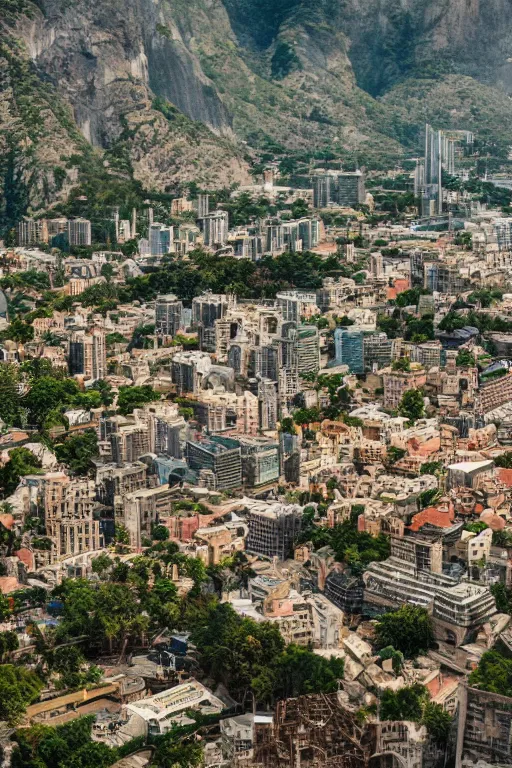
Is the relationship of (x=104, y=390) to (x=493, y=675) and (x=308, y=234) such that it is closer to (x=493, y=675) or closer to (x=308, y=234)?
(x=493, y=675)

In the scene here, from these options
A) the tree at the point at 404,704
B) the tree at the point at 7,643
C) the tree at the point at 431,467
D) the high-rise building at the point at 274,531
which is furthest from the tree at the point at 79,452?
the tree at the point at 404,704

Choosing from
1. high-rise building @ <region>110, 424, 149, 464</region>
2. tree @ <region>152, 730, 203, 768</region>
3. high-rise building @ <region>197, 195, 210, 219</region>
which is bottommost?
tree @ <region>152, 730, 203, 768</region>

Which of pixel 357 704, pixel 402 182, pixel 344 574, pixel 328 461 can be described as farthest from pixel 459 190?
pixel 357 704

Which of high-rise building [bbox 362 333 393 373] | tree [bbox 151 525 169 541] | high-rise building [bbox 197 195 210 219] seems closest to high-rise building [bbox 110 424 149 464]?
tree [bbox 151 525 169 541]

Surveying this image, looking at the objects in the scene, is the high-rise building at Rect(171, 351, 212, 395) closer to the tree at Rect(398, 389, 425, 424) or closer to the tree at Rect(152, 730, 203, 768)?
the tree at Rect(398, 389, 425, 424)

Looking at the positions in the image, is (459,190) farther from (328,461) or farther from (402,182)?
(328,461)

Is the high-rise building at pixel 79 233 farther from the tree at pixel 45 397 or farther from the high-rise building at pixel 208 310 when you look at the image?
the tree at pixel 45 397

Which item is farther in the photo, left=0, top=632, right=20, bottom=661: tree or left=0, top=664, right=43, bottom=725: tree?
left=0, top=632, right=20, bottom=661: tree

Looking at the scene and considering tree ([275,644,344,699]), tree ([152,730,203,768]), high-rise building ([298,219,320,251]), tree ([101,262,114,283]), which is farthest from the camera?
high-rise building ([298,219,320,251])
